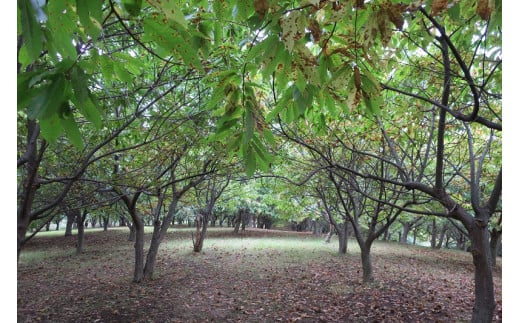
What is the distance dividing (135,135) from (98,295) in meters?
4.74

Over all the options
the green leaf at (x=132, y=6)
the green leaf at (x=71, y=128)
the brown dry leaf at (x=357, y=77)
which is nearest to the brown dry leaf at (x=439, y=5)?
the brown dry leaf at (x=357, y=77)

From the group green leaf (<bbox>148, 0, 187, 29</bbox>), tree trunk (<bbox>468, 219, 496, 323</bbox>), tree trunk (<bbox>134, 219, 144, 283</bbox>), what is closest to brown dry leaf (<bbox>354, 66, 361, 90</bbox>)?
green leaf (<bbox>148, 0, 187, 29</bbox>)

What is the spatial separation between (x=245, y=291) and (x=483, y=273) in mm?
5141

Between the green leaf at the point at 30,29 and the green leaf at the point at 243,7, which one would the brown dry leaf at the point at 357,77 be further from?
the green leaf at the point at 30,29

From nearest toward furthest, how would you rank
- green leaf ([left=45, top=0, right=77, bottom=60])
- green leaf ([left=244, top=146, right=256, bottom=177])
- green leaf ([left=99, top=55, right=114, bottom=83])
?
green leaf ([left=45, top=0, right=77, bottom=60]), green leaf ([left=99, top=55, right=114, bottom=83]), green leaf ([left=244, top=146, right=256, bottom=177])

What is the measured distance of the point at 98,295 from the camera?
23.8ft

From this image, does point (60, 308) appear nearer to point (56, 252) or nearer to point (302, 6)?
point (302, 6)

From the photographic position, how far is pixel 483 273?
160 inches

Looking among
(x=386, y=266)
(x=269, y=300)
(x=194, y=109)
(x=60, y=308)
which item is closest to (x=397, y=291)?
(x=269, y=300)

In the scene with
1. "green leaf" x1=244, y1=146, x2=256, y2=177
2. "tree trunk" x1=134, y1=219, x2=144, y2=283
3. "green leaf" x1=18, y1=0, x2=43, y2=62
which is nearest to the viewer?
"green leaf" x1=18, y1=0, x2=43, y2=62

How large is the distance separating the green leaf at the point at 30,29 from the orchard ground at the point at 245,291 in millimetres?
5845

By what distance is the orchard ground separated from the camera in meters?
5.91

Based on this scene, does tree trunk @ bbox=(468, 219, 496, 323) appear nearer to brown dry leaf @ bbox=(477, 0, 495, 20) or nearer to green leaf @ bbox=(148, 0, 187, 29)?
brown dry leaf @ bbox=(477, 0, 495, 20)

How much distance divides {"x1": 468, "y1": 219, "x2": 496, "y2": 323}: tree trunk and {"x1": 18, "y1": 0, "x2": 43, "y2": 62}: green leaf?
186 inches
